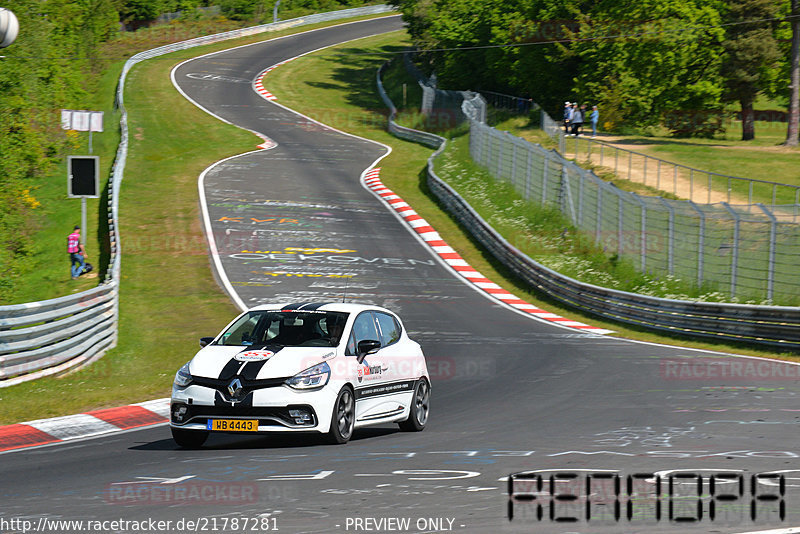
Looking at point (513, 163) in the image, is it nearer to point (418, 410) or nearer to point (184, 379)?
point (418, 410)

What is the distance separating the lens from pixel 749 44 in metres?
60.2

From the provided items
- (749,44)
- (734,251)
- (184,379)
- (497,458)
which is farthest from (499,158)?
(497,458)

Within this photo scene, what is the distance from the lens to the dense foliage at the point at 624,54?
5406 centimetres

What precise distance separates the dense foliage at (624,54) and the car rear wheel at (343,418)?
1772 inches

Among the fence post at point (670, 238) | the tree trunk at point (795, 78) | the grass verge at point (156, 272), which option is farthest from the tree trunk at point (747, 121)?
the fence post at point (670, 238)

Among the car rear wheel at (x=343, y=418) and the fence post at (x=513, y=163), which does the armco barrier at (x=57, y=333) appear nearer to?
the car rear wheel at (x=343, y=418)

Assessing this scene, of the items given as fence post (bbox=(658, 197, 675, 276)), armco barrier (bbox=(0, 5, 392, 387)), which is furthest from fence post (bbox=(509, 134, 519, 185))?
armco barrier (bbox=(0, 5, 392, 387))

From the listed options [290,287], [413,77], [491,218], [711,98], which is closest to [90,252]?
[290,287]

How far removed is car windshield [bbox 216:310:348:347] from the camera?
11.8 meters

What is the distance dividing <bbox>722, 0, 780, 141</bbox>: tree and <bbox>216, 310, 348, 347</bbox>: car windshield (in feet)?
175

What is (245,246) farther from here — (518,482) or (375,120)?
(375,120)

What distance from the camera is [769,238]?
71.7 ft

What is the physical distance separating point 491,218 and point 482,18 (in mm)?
29987

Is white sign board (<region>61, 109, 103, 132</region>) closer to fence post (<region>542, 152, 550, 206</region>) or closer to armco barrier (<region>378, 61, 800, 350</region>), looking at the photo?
armco barrier (<region>378, 61, 800, 350</region>)
